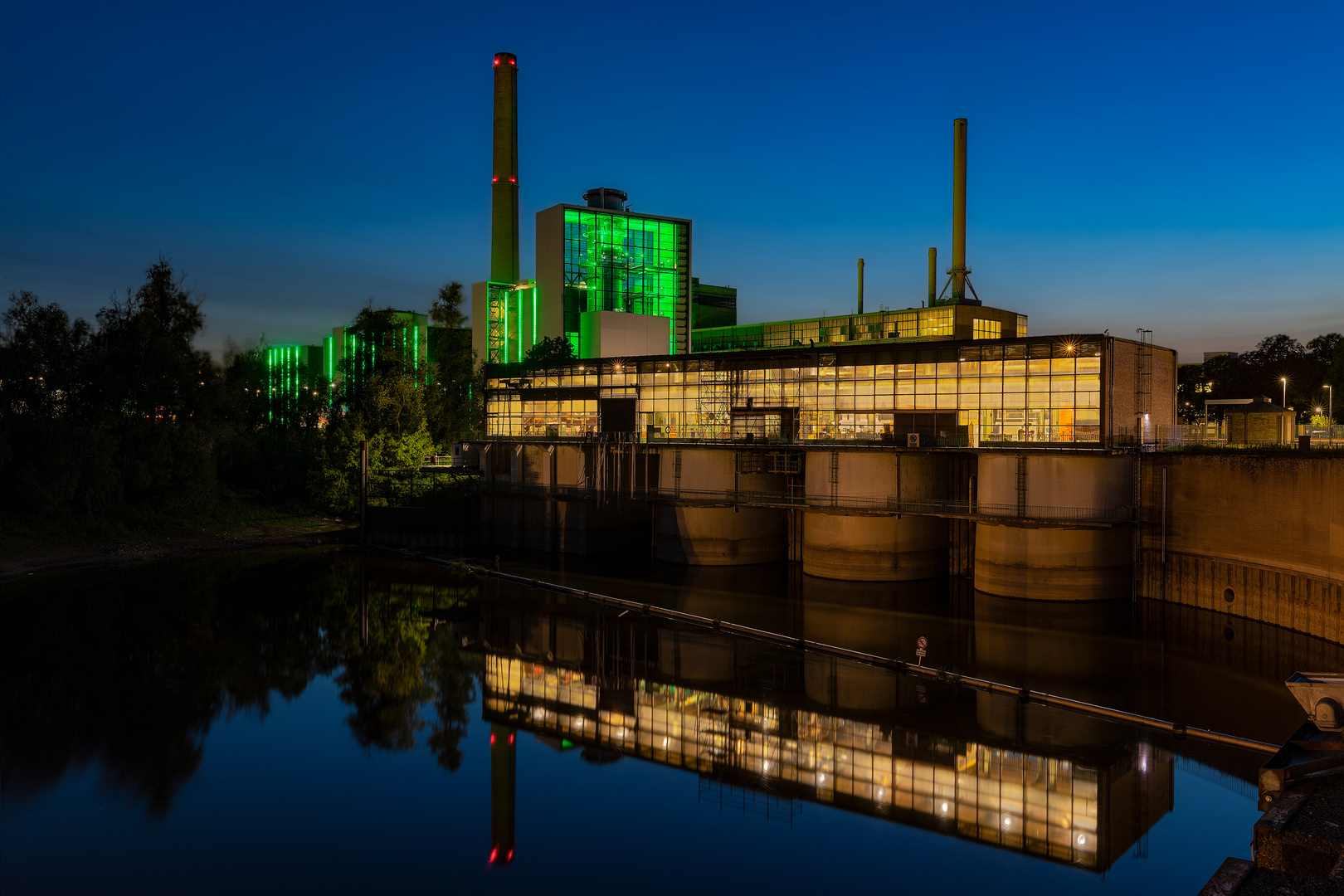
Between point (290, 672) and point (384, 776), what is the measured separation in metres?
10.7

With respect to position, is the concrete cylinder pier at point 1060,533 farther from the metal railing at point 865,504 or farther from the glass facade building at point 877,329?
the glass facade building at point 877,329

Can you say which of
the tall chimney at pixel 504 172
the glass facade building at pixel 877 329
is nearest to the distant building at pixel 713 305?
the glass facade building at pixel 877 329

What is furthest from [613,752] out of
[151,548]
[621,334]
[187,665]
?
[621,334]

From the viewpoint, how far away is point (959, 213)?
251 ft

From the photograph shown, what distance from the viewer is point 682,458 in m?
50.6

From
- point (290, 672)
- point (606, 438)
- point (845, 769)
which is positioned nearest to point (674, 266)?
point (606, 438)

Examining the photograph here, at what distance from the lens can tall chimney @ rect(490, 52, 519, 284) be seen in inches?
3246

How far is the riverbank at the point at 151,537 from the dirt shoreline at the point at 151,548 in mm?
38

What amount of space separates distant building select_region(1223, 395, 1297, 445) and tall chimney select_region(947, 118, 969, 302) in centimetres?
3879

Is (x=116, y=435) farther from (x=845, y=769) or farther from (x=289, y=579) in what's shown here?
(x=845, y=769)

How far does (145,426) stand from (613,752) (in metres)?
48.7

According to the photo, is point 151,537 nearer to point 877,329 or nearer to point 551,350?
point 551,350

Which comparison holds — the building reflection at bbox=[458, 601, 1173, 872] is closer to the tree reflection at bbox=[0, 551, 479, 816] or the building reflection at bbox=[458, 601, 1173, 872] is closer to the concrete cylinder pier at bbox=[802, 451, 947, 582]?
the tree reflection at bbox=[0, 551, 479, 816]

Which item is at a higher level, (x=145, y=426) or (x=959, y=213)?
(x=959, y=213)
